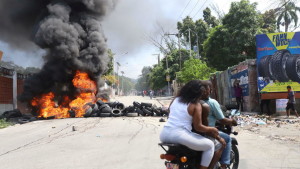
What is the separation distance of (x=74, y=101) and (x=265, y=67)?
38.9 feet

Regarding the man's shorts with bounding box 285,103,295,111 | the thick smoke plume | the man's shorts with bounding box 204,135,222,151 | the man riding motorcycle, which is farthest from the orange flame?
the man's shorts with bounding box 204,135,222,151

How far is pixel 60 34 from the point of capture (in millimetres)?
20578

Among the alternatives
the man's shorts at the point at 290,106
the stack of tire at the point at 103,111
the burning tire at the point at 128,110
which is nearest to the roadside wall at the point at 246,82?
the man's shorts at the point at 290,106

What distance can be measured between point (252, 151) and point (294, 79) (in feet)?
28.7

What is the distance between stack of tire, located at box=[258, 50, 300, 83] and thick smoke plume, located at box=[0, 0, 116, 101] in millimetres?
12039

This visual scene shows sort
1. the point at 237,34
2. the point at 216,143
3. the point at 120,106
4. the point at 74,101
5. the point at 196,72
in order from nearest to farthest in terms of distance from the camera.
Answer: the point at 216,143
the point at 120,106
the point at 74,101
the point at 237,34
the point at 196,72

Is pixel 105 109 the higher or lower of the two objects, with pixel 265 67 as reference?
lower

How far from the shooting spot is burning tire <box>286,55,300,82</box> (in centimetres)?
1430

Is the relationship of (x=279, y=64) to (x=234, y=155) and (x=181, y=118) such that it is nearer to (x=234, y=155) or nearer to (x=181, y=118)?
(x=234, y=155)

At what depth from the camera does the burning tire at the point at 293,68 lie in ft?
46.9

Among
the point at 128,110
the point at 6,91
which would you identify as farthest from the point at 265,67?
the point at 6,91

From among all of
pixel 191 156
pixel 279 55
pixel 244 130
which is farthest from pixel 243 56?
pixel 191 156

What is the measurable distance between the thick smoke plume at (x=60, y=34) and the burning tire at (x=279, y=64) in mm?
12257

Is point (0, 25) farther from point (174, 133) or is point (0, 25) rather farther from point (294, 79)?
point (174, 133)
